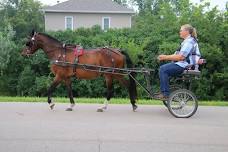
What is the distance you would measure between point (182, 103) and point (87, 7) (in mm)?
40082

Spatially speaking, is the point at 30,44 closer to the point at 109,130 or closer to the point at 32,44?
the point at 32,44

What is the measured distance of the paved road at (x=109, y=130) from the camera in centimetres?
801

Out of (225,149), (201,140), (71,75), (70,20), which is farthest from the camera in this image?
(70,20)

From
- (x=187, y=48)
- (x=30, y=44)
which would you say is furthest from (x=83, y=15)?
(x=187, y=48)

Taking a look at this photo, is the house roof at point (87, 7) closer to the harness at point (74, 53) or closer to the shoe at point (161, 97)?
the harness at point (74, 53)

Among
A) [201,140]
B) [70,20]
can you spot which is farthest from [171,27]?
[70,20]

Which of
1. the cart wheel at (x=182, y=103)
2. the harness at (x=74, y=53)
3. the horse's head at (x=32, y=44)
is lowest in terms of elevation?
the cart wheel at (x=182, y=103)

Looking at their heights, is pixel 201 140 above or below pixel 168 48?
below

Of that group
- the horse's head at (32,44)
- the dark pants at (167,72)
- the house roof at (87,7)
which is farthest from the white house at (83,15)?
the dark pants at (167,72)

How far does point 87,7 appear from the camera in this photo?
50.3 metres

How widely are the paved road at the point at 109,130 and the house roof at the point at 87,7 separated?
124ft

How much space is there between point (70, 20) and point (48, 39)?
1481 inches

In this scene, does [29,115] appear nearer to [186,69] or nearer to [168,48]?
[186,69]

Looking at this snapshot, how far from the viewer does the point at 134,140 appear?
8508 millimetres
